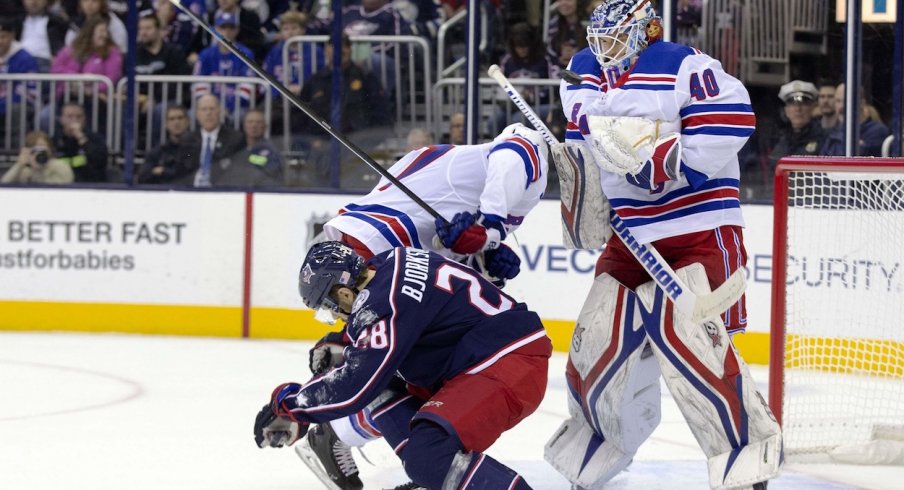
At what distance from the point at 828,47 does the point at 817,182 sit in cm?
72

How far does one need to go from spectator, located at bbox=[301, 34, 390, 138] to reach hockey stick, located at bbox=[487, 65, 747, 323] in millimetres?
3154

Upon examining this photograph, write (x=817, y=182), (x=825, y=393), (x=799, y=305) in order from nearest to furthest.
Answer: (x=825, y=393), (x=799, y=305), (x=817, y=182)

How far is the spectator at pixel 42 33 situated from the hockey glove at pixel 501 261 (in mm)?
3992

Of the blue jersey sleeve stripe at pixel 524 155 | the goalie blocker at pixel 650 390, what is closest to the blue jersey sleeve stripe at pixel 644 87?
the blue jersey sleeve stripe at pixel 524 155

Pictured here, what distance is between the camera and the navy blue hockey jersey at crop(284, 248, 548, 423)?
8.26ft

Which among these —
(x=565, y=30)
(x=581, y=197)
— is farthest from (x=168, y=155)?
(x=581, y=197)

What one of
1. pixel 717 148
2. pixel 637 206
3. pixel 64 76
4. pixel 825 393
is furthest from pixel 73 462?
pixel 64 76

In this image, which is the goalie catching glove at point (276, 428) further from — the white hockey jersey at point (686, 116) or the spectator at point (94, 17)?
the spectator at point (94, 17)

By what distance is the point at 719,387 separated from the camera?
2.81 m

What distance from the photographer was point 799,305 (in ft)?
15.1

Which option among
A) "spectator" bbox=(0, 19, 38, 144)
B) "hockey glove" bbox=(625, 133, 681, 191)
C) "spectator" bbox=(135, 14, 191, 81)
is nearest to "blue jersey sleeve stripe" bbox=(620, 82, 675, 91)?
"hockey glove" bbox=(625, 133, 681, 191)

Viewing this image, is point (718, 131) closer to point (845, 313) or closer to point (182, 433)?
point (845, 313)

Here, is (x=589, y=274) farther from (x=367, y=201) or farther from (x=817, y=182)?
(x=367, y=201)

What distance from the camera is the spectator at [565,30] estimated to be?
5.80 meters
